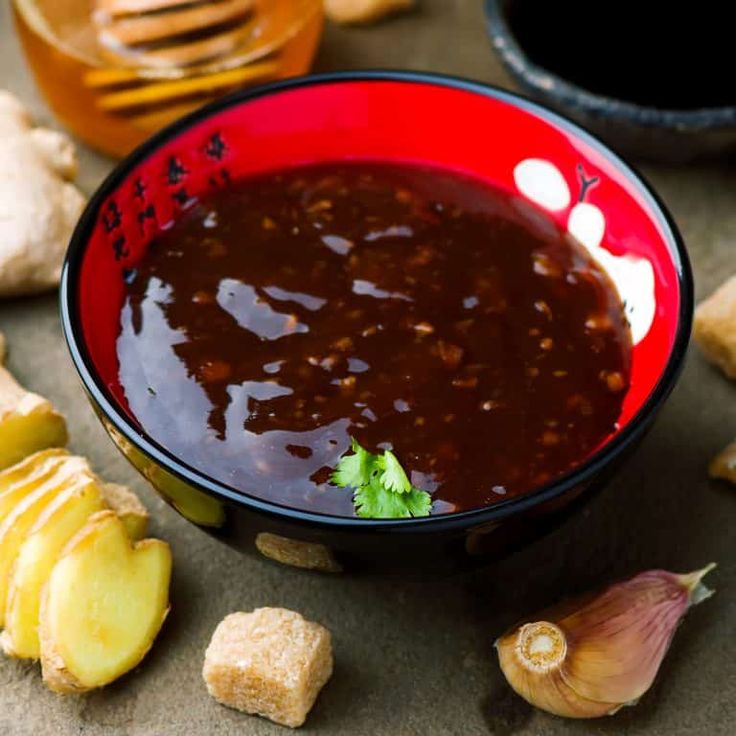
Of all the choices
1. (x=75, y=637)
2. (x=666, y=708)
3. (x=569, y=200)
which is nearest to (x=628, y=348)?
(x=569, y=200)

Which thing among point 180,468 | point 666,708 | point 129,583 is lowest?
point 666,708

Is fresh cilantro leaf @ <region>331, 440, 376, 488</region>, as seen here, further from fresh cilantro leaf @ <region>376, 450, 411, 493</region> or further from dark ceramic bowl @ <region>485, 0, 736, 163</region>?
dark ceramic bowl @ <region>485, 0, 736, 163</region>

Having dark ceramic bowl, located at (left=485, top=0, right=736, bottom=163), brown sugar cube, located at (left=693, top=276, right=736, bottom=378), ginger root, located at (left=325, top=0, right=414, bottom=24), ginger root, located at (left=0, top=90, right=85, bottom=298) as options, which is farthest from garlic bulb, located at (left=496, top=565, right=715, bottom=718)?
ginger root, located at (left=325, top=0, right=414, bottom=24)

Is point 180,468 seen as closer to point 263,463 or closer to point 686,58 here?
point 263,463

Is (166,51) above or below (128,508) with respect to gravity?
above

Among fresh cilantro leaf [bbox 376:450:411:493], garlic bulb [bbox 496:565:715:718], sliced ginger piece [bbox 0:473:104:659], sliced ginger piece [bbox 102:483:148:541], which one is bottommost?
garlic bulb [bbox 496:565:715:718]

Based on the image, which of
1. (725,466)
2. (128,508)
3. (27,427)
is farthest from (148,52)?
(725,466)

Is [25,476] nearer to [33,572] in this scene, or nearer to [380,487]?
[33,572]
